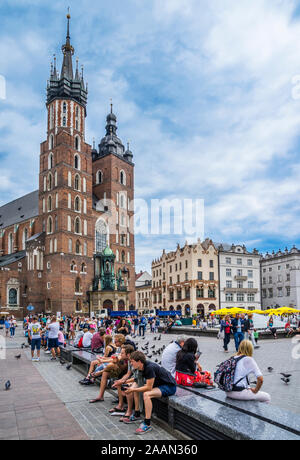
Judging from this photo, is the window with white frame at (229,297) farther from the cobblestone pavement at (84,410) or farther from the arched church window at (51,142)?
the cobblestone pavement at (84,410)

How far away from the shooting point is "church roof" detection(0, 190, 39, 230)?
194 ft

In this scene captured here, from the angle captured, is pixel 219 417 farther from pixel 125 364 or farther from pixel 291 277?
pixel 291 277

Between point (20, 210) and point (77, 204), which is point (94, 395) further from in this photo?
point (20, 210)

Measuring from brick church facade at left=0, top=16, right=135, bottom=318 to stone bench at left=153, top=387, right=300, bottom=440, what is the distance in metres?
41.4

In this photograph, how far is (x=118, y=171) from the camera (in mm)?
59844

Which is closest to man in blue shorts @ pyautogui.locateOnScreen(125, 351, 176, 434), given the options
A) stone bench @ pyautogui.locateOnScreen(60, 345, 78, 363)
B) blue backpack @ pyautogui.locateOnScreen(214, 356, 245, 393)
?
blue backpack @ pyautogui.locateOnScreen(214, 356, 245, 393)

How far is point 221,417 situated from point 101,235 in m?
51.1

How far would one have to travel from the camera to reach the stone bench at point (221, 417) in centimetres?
406

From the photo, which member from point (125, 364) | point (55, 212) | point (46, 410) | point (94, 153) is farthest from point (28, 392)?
point (94, 153)

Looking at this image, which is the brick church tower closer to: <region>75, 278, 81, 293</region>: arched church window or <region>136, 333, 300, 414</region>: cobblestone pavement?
<region>75, 278, 81, 293</region>: arched church window

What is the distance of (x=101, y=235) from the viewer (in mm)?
55000

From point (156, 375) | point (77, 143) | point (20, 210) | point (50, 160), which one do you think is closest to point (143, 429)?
point (156, 375)

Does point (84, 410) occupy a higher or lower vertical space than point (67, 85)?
lower

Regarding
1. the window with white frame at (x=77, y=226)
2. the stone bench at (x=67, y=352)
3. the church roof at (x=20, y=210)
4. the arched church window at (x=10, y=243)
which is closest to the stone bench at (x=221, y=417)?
the stone bench at (x=67, y=352)
